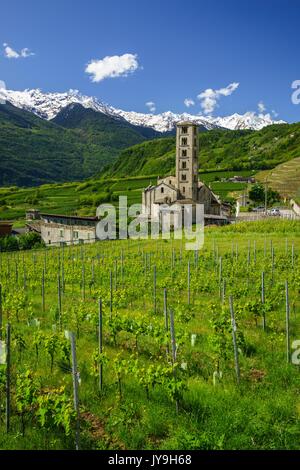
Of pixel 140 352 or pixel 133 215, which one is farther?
pixel 133 215

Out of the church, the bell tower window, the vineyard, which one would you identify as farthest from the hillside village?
the vineyard

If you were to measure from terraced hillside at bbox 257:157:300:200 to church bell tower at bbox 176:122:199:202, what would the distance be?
117 ft

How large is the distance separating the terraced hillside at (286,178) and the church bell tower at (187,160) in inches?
1399

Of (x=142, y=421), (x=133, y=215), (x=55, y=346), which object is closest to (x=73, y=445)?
(x=142, y=421)

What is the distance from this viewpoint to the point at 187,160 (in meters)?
79.6

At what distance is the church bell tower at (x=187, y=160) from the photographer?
79.2 meters

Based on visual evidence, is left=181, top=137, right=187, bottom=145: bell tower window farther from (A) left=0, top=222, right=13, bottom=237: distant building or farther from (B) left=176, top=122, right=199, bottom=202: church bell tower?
(A) left=0, top=222, right=13, bottom=237: distant building

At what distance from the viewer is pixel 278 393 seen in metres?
8.94

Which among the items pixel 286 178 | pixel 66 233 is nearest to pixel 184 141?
pixel 66 233

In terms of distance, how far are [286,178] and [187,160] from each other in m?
59.0

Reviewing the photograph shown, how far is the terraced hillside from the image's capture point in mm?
113125

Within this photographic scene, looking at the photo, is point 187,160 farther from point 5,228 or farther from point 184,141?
point 5,228
